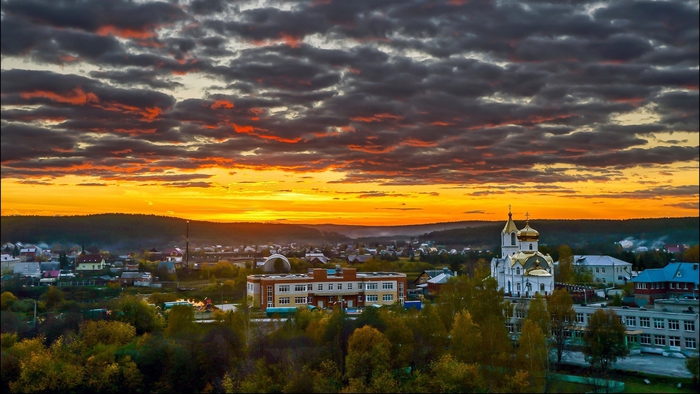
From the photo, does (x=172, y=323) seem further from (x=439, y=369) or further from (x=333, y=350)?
Result: (x=439, y=369)

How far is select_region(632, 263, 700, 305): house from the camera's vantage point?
118ft

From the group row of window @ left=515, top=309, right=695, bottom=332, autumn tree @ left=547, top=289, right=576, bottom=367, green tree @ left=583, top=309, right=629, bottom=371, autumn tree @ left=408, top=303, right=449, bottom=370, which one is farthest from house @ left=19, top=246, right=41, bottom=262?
green tree @ left=583, top=309, right=629, bottom=371

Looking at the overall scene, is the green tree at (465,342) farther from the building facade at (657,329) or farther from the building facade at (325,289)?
the building facade at (325,289)

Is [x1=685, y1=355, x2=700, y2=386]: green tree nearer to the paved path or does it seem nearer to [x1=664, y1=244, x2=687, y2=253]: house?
the paved path

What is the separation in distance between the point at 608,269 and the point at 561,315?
37.5 m

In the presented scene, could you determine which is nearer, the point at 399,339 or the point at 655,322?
the point at 399,339

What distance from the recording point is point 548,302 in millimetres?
34219

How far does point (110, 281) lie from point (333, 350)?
52729mm

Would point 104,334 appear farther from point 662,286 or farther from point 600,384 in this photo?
point 662,286

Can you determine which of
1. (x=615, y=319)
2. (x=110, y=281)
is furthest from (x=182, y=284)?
(x=615, y=319)

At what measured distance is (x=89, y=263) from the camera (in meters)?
92.4

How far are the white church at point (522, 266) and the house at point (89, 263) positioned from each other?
59936 millimetres

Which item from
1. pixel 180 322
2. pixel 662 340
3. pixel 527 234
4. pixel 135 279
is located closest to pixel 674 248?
pixel 527 234

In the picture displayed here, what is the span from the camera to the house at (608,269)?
216 ft
